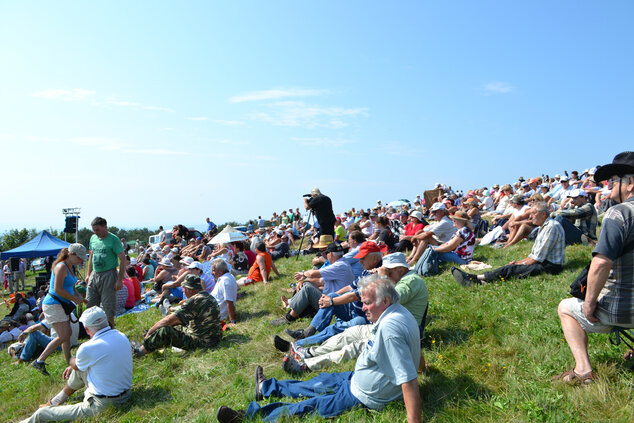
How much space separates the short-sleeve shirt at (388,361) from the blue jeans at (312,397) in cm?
13

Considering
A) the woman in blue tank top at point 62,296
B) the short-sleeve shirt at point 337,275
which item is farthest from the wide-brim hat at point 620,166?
the woman in blue tank top at point 62,296

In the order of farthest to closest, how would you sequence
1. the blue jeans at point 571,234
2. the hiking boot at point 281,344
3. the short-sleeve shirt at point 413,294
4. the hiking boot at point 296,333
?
the blue jeans at point 571,234 → the hiking boot at point 296,333 → the hiking boot at point 281,344 → the short-sleeve shirt at point 413,294

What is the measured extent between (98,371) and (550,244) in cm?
682

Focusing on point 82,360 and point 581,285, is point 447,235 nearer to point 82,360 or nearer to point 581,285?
point 581,285

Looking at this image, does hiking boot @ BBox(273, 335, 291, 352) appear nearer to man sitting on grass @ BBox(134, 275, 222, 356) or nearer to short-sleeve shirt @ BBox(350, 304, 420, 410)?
man sitting on grass @ BBox(134, 275, 222, 356)

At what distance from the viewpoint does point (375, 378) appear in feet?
12.4

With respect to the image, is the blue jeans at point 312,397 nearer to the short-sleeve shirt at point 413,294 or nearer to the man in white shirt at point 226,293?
the short-sleeve shirt at point 413,294

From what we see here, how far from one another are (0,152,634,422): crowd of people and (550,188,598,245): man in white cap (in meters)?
0.03

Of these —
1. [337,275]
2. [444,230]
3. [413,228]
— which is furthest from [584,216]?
[337,275]

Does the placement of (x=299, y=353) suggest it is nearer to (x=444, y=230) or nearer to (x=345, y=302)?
(x=345, y=302)

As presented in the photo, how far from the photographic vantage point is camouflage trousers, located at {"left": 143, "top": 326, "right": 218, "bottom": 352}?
23.2 feet

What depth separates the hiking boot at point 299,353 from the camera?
5.43 metres

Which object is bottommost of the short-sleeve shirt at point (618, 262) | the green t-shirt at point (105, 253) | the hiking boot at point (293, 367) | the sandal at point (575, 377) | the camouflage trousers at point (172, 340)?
the camouflage trousers at point (172, 340)

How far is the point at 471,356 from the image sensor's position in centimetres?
456
